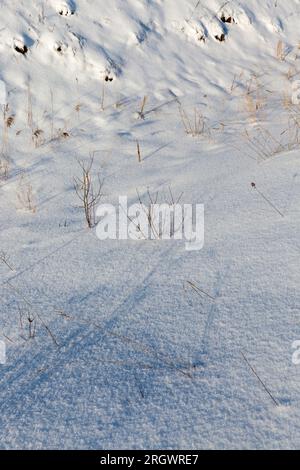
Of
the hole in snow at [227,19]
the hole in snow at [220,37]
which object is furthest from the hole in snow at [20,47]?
the hole in snow at [227,19]

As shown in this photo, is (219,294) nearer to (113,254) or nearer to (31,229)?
(113,254)

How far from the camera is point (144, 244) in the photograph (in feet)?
6.33

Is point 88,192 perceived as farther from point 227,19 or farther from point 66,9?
point 227,19

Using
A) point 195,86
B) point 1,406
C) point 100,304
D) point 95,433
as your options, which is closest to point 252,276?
point 100,304

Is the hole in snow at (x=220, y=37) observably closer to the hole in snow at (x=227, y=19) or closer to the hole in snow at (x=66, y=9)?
the hole in snow at (x=227, y=19)

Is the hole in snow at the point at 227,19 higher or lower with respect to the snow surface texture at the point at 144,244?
higher

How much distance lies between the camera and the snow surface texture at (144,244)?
112 centimetres

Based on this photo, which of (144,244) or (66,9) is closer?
(144,244)

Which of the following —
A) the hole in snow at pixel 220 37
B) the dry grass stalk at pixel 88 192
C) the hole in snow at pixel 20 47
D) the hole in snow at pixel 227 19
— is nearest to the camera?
the dry grass stalk at pixel 88 192

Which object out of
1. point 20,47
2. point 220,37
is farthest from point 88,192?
point 220,37

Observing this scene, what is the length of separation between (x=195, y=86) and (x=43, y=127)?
4.70 ft

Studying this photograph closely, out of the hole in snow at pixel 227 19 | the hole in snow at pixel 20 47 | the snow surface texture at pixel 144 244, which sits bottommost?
the snow surface texture at pixel 144 244

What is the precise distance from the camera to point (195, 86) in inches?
148

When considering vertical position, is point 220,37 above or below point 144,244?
above
